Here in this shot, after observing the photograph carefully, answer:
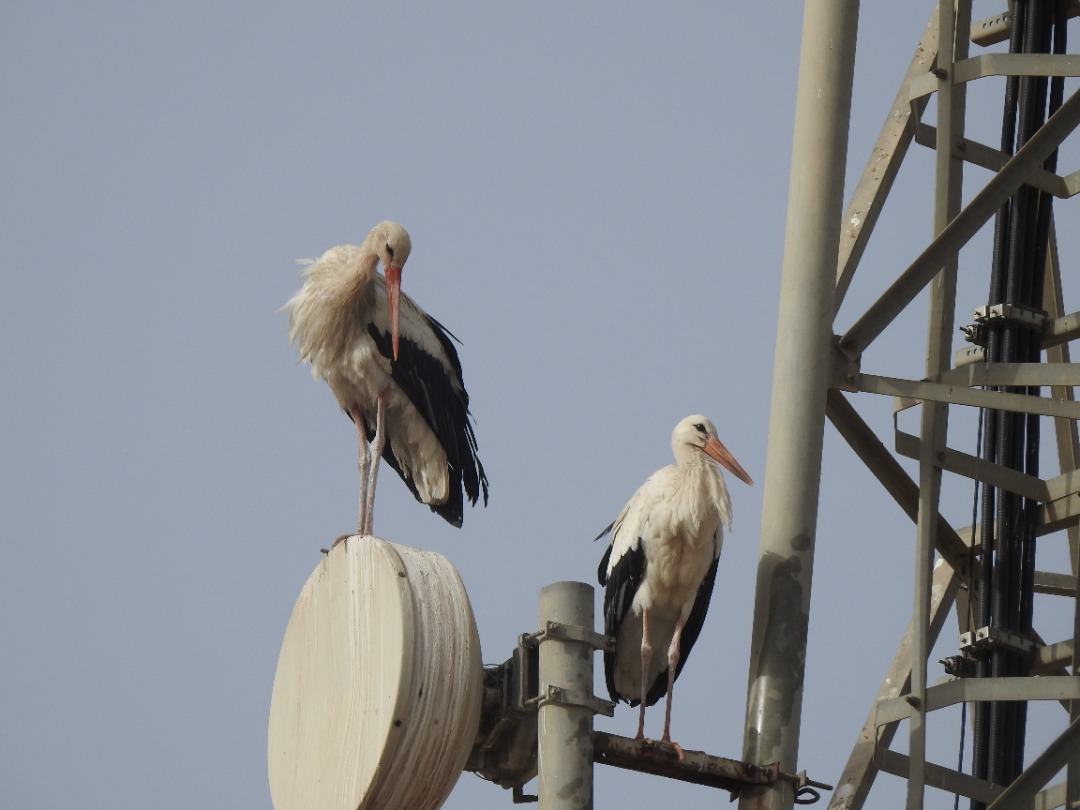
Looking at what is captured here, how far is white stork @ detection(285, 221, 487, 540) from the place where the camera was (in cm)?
1009

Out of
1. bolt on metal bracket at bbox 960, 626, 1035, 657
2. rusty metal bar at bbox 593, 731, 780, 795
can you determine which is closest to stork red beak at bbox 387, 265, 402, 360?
bolt on metal bracket at bbox 960, 626, 1035, 657

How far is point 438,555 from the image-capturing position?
6109 mm

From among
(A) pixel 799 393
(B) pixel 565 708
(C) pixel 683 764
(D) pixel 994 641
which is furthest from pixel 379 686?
(D) pixel 994 641

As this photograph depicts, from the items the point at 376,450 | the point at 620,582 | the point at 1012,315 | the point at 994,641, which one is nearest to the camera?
the point at 994,641

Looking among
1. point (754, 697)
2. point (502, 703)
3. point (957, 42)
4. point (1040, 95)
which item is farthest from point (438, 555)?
point (1040, 95)

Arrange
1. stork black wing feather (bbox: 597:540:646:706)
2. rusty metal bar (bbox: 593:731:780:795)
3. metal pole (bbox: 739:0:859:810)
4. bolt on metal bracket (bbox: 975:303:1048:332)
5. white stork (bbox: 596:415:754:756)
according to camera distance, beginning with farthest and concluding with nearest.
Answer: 1. stork black wing feather (bbox: 597:540:646:706)
2. white stork (bbox: 596:415:754:756)
3. bolt on metal bracket (bbox: 975:303:1048:332)
4. metal pole (bbox: 739:0:859:810)
5. rusty metal bar (bbox: 593:731:780:795)

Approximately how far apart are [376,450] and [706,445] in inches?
81.4

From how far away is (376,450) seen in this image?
10062 mm

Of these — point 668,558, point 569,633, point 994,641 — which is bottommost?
point 569,633

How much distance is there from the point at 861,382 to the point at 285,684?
2.40 metres

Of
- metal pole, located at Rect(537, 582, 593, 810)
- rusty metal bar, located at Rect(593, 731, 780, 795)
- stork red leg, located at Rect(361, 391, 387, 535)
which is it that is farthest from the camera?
stork red leg, located at Rect(361, 391, 387, 535)

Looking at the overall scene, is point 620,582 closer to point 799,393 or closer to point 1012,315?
point 1012,315

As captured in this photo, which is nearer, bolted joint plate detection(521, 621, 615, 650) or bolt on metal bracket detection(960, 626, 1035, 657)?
bolted joint plate detection(521, 621, 615, 650)

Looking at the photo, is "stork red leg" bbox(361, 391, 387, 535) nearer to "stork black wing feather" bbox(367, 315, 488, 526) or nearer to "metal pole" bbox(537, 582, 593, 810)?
"stork black wing feather" bbox(367, 315, 488, 526)
